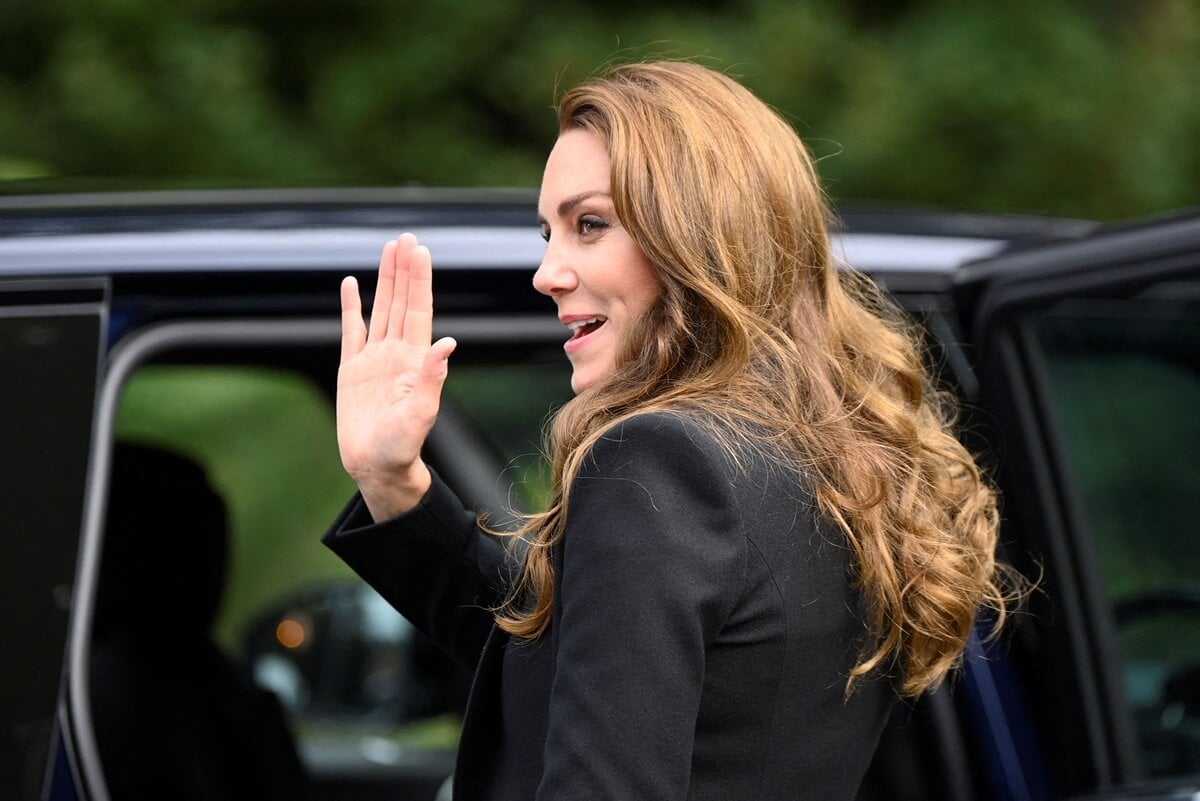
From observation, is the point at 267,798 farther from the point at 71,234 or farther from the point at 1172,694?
the point at 1172,694

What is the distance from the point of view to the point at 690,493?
1.34m

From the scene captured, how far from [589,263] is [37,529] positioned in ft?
2.13

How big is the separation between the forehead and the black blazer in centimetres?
27

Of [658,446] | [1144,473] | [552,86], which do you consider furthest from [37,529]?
[552,86]

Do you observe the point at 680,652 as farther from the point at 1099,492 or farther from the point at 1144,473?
the point at 1144,473

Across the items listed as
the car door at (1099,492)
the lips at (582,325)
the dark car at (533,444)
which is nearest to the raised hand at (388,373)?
the lips at (582,325)

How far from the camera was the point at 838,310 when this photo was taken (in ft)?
5.32

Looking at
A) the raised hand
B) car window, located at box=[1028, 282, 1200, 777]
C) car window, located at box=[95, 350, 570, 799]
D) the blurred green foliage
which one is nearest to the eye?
the raised hand

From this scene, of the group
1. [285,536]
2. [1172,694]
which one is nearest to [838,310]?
[1172,694]

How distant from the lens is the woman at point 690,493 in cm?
131

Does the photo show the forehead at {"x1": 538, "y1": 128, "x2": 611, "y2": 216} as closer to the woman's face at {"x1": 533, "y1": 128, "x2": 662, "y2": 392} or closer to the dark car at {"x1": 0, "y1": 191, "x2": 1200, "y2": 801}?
the woman's face at {"x1": 533, "y1": 128, "x2": 662, "y2": 392}

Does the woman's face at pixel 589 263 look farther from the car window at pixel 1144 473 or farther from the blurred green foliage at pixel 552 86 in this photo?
the blurred green foliage at pixel 552 86

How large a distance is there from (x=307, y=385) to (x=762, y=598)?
1679 millimetres

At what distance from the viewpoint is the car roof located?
1.80m
